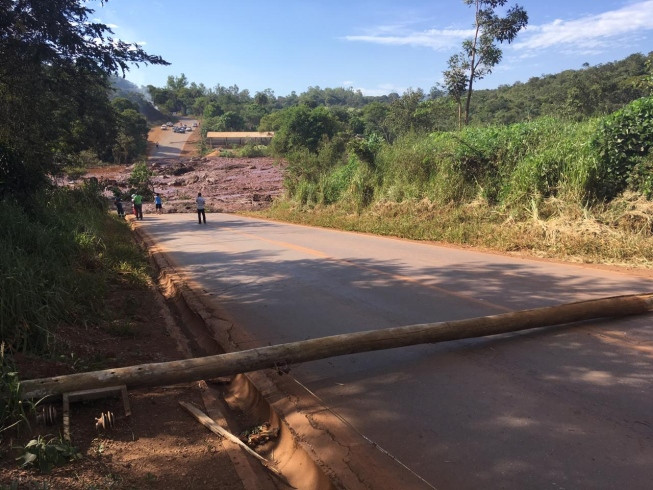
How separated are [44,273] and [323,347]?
4.01m

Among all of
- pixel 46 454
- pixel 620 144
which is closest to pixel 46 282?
pixel 46 454

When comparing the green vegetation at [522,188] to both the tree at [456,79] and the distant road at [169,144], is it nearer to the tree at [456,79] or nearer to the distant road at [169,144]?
the tree at [456,79]

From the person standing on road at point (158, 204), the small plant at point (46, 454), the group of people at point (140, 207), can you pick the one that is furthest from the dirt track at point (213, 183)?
the small plant at point (46, 454)

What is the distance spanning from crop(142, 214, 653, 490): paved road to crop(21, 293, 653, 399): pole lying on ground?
18 centimetres

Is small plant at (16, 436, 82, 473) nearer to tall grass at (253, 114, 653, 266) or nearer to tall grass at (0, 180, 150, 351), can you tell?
tall grass at (0, 180, 150, 351)

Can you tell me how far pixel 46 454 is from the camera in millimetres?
2953

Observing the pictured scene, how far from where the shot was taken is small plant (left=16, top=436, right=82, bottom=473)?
2.86m

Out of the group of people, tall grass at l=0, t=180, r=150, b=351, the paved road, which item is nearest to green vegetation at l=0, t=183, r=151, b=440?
tall grass at l=0, t=180, r=150, b=351

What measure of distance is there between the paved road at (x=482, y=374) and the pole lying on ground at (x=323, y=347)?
0.18 metres

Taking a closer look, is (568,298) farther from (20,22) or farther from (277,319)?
(20,22)

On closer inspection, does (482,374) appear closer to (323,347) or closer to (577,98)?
(323,347)

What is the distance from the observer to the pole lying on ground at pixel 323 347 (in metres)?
3.64

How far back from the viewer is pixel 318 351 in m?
4.19

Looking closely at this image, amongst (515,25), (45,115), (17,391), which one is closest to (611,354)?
(17,391)
